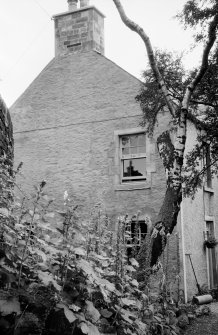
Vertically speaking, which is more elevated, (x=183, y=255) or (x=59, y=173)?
(x=59, y=173)

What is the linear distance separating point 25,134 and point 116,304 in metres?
14.3

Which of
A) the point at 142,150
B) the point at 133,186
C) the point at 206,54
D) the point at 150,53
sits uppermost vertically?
the point at 150,53

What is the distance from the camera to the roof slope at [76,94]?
16359 millimetres

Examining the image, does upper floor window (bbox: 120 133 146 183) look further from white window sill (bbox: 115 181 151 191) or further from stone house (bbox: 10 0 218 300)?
white window sill (bbox: 115 181 151 191)

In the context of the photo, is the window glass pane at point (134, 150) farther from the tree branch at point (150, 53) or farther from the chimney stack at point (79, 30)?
the tree branch at point (150, 53)

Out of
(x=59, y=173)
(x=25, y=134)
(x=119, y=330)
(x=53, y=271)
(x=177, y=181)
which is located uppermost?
(x=25, y=134)

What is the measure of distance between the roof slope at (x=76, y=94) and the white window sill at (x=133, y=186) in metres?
2.68

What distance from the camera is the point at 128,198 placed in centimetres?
1535

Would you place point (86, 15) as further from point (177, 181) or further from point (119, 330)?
point (119, 330)

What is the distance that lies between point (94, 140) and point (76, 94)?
221 centimetres

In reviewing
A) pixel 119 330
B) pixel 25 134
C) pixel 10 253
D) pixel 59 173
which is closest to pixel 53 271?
pixel 10 253

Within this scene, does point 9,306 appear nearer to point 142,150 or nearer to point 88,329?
point 88,329

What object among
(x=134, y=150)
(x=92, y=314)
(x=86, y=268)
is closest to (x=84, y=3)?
(x=134, y=150)

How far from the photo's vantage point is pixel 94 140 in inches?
645
